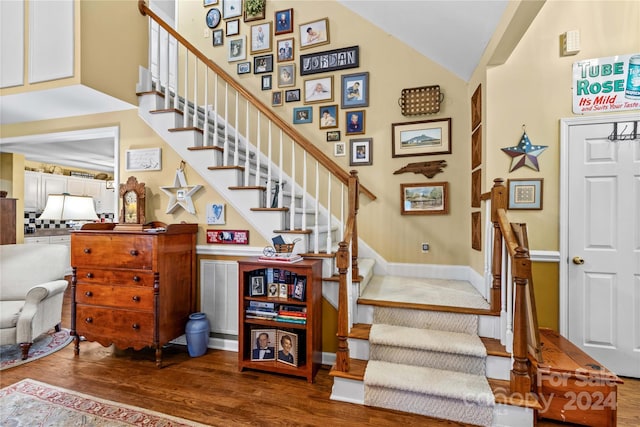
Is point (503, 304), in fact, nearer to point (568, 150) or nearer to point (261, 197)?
point (568, 150)

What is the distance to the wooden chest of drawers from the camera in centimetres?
259

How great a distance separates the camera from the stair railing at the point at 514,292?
6.10 ft

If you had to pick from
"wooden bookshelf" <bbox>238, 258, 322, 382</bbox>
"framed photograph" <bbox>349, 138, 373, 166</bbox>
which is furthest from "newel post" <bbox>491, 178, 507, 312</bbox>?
"framed photograph" <bbox>349, 138, 373, 166</bbox>

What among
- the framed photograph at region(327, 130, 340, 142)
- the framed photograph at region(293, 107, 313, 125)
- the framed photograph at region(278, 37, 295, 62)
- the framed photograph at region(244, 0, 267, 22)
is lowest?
the framed photograph at region(327, 130, 340, 142)

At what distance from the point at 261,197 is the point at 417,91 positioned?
209cm

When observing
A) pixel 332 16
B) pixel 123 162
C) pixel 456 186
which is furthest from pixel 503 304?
pixel 123 162

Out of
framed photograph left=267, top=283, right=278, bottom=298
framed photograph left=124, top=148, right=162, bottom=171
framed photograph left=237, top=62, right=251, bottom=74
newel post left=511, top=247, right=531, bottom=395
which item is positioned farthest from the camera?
framed photograph left=237, top=62, right=251, bottom=74

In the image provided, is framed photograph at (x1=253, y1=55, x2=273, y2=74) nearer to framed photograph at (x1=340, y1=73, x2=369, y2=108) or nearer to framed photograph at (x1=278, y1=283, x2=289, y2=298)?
framed photograph at (x1=340, y1=73, x2=369, y2=108)

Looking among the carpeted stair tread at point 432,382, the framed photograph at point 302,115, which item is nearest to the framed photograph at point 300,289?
the carpeted stair tread at point 432,382

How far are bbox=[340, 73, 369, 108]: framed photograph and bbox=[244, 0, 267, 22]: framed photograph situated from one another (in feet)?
4.99

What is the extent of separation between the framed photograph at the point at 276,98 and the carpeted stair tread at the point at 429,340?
118 inches

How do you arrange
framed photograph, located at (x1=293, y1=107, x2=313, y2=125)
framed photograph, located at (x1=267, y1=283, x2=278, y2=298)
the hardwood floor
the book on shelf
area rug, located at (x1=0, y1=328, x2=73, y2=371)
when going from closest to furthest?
the hardwood floor → the book on shelf → framed photograph, located at (x1=267, y1=283, x2=278, y2=298) → area rug, located at (x1=0, y1=328, x2=73, y2=371) → framed photograph, located at (x1=293, y1=107, x2=313, y2=125)

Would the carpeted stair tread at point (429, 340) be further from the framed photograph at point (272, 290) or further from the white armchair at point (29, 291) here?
the white armchair at point (29, 291)

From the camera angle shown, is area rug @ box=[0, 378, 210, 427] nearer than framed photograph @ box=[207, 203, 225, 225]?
Yes
